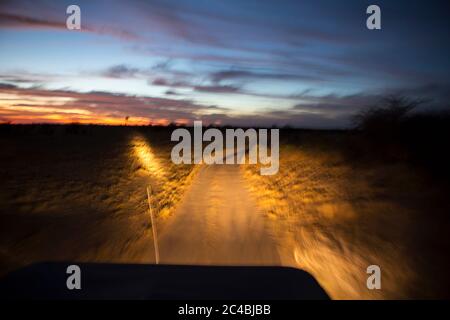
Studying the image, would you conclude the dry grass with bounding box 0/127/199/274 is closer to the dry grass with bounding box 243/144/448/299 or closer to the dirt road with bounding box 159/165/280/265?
the dirt road with bounding box 159/165/280/265

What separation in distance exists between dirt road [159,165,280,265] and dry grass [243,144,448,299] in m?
0.46

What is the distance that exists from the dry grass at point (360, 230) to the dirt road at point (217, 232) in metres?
0.46

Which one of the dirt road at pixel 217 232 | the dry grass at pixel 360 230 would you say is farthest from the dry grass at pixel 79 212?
the dry grass at pixel 360 230

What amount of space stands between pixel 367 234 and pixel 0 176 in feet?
54.7

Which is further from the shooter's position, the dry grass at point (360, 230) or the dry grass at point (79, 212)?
the dry grass at point (79, 212)

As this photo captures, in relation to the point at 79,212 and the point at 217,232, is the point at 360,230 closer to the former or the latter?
the point at 217,232

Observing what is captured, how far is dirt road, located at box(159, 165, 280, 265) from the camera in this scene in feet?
19.6

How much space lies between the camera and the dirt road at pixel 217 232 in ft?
19.6

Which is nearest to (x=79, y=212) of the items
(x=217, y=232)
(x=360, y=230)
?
(x=217, y=232)

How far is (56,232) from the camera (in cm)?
786

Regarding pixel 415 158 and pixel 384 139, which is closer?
pixel 415 158

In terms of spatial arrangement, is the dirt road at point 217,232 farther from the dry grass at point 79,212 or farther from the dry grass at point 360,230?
the dry grass at point 79,212
